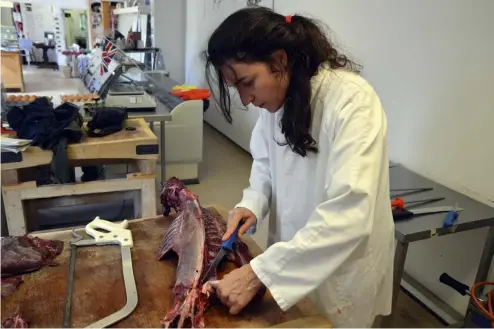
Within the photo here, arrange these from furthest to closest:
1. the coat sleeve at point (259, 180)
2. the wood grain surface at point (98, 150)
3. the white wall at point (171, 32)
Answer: the white wall at point (171, 32) → the wood grain surface at point (98, 150) → the coat sleeve at point (259, 180)

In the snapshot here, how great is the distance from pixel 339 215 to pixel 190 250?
417mm

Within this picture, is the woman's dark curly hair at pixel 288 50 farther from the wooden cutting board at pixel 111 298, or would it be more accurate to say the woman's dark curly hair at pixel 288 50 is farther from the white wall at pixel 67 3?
the white wall at pixel 67 3

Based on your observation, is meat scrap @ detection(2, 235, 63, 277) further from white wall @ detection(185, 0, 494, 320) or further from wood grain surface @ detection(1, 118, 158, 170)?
white wall @ detection(185, 0, 494, 320)

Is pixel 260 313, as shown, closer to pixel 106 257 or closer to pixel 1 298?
pixel 106 257

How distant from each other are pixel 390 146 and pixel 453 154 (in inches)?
15.0

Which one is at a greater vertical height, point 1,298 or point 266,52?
point 266,52

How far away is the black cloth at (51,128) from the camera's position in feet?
5.45

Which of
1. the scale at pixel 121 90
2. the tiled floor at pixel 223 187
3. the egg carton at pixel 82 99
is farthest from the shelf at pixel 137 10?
the egg carton at pixel 82 99

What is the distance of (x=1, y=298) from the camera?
0.89 metres

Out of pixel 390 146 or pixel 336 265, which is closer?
pixel 336 265

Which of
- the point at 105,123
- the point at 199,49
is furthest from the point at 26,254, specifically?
the point at 199,49

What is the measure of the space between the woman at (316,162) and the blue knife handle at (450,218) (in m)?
0.58

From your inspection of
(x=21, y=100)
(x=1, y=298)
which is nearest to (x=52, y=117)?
(x=21, y=100)

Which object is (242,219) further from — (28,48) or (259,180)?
(28,48)
